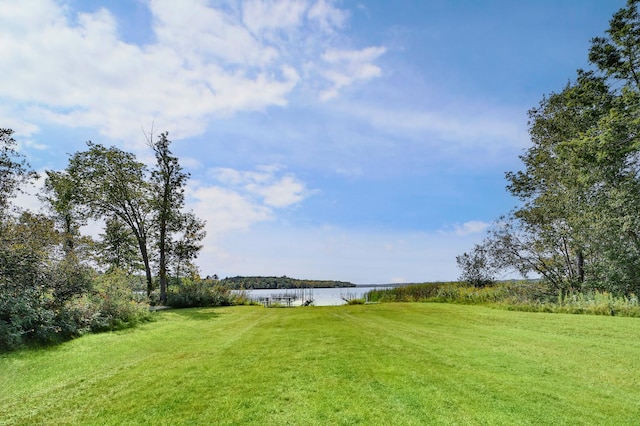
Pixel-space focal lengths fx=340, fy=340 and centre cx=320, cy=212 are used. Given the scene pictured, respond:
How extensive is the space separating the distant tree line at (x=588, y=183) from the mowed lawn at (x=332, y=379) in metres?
7.31

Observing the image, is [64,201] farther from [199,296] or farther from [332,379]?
[332,379]

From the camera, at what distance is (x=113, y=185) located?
18953 millimetres

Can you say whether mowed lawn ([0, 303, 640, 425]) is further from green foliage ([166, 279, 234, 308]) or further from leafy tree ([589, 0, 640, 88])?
leafy tree ([589, 0, 640, 88])

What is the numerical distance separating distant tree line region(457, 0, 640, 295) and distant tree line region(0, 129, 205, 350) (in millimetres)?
17183

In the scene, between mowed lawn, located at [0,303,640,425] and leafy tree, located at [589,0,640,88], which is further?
leafy tree, located at [589,0,640,88]

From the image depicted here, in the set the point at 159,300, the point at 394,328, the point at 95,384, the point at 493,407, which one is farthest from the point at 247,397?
the point at 159,300

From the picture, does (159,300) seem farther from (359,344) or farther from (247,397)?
(247,397)

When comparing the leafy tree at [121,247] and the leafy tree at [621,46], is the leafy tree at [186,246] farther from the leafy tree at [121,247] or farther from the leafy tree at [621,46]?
the leafy tree at [621,46]

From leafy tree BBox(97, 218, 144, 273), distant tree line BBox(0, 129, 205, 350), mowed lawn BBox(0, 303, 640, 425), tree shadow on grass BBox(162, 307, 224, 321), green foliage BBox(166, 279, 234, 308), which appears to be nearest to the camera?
mowed lawn BBox(0, 303, 640, 425)

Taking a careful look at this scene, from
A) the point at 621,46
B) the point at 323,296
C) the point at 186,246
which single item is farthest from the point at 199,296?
the point at 621,46

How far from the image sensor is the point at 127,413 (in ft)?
11.9

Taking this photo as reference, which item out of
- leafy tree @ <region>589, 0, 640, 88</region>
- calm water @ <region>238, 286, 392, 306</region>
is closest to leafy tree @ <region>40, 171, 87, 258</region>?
calm water @ <region>238, 286, 392, 306</region>

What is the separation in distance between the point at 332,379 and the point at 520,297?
1459cm

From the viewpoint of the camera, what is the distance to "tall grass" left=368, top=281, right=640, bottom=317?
35.9ft
